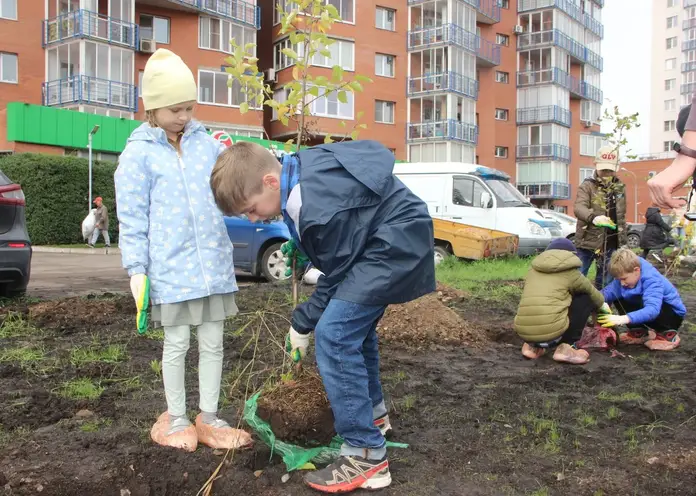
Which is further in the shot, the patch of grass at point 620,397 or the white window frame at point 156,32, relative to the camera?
the white window frame at point 156,32

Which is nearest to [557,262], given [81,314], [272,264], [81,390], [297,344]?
[297,344]

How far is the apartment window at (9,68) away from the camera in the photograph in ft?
88.9

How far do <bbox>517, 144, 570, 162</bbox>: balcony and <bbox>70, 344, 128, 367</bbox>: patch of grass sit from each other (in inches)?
1807

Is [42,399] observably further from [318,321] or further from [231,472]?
[318,321]

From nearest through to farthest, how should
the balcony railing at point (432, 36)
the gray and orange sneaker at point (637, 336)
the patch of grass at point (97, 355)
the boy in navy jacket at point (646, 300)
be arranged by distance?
the patch of grass at point (97, 355)
the boy in navy jacket at point (646, 300)
the gray and orange sneaker at point (637, 336)
the balcony railing at point (432, 36)

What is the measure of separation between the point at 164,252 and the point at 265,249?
7814mm

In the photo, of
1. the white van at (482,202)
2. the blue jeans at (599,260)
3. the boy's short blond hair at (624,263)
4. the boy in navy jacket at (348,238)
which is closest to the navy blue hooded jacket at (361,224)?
the boy in navy jacket at (348,238)

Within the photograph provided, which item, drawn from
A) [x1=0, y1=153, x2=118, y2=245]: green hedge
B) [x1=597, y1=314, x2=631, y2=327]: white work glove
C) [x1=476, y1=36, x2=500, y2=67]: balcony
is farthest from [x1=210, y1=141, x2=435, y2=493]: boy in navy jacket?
[x1=476, y1=36, x2=500, y2=67]: balcony

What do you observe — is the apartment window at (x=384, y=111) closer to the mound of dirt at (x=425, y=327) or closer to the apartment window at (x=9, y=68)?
the apartment window at (x=9, y=68)

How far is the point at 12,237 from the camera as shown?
613 cm

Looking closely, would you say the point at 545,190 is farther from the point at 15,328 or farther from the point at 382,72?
the point at 15,328

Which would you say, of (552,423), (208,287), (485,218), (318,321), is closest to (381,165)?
(318,321)

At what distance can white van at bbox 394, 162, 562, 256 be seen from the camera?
13773 mm

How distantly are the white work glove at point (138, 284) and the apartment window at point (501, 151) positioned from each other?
45.9m
